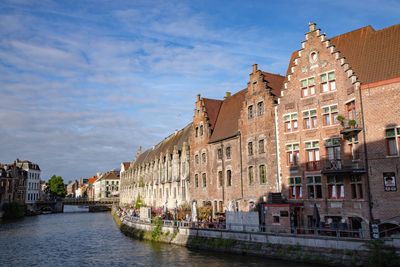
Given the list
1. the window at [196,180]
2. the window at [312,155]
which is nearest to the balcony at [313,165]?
the window at [312,155]

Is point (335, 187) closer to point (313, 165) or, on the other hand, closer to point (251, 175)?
point (313, 165)

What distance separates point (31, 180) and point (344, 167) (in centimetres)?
9944

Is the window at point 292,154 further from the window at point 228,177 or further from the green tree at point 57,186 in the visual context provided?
the green tree at point 57,186

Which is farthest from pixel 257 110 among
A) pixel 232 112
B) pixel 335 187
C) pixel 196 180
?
pixel 196 180

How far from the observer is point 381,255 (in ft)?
66.3

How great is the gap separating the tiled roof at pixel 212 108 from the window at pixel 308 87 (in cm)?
1567

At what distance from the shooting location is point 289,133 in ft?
107

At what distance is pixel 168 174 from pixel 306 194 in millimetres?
28825

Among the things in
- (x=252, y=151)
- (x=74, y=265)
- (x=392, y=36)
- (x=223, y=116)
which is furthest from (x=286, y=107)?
(x=74, y=265)

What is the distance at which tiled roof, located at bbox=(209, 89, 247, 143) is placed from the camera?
41109mm

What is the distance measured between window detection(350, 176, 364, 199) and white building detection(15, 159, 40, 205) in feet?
313

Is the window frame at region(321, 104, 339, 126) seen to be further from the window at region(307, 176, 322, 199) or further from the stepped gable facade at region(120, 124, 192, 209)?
the stepped gable facade at region(120, 124, 192, 209)

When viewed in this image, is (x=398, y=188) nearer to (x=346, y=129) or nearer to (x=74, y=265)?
(x=346, y=129)

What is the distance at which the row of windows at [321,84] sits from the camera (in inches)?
1180
